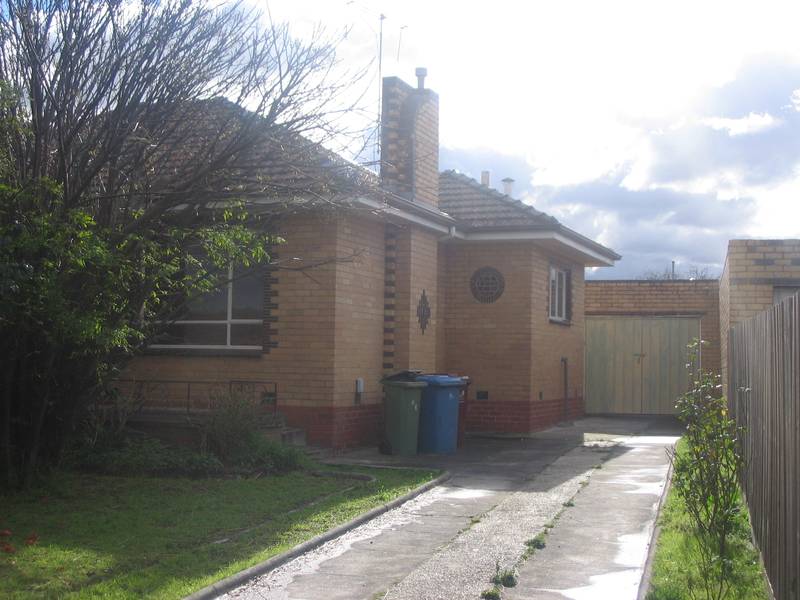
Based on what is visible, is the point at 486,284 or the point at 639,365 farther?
the point at 639,365

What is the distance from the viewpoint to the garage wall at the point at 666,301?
71.7 ft

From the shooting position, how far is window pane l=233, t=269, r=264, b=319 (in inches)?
534

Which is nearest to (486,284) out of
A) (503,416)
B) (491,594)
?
(503,416)

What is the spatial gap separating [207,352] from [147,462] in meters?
3.20

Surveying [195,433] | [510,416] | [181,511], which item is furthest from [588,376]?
[181,511]

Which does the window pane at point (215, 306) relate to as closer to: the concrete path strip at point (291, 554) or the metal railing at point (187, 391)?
the metal railing at point (187, 391)

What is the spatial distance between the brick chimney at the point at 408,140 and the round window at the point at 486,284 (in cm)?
157

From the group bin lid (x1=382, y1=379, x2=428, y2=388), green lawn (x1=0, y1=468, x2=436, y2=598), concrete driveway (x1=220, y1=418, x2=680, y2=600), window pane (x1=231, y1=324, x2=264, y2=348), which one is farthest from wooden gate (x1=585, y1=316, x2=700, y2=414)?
green lawn (x1=0, y1=468, x2=436, y2=598)

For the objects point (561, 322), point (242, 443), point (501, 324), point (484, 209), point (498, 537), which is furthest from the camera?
point (561, 322)

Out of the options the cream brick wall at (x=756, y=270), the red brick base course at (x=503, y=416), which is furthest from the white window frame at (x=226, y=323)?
the cream brick wall at (x=756, y=270)

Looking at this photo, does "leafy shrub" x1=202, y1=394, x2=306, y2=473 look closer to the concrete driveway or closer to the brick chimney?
the concrete driveway

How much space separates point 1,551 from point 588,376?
55.1ft

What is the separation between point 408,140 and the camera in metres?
16.0

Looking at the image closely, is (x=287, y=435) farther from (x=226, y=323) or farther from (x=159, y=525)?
(x=159, y=525)
